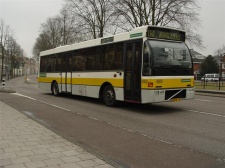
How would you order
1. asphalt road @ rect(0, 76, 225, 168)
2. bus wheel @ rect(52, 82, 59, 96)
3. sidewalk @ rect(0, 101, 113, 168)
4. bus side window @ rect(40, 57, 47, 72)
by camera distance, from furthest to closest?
1. bus side window @ rect(40, 57, 47, 72)
2. bus wheel @ rect(52, 82, 59, 96)
3. asphalt road @ rect(0, 76, 225, 168)
4. sidewalk @ rect(0, 101, 113, 168)

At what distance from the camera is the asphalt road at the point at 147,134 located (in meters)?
5.18

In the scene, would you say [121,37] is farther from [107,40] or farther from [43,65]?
[43,65]

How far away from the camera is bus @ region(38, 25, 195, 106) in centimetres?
1004

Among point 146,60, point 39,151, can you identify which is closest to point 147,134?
point 39,151

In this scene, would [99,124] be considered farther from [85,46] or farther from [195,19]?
[195,19]

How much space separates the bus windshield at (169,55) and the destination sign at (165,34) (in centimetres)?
25

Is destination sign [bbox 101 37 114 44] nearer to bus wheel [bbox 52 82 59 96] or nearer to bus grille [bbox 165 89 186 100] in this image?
bus grille [bbox 165 89 186 100]

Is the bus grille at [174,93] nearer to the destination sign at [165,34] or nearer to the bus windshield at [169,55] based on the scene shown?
the bus windshield at [169,55]

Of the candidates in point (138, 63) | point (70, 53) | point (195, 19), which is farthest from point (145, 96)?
point (195, 19)

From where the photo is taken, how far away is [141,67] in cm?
1020

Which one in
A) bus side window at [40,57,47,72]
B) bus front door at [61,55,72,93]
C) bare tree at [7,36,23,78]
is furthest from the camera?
bare tree at [7,36,23,78]

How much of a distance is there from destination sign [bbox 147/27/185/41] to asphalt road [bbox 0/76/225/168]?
Answer: 9.11 ft

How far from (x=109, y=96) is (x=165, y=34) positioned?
3.45 meters

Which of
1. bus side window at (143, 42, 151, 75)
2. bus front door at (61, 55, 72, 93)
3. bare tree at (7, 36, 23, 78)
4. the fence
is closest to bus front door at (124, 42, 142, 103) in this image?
bus side window at (143, 42, 151, 75)
